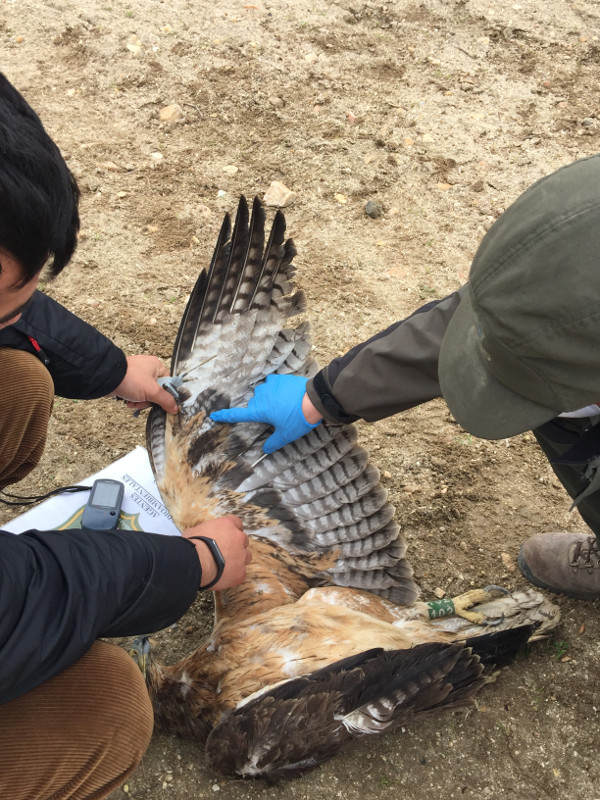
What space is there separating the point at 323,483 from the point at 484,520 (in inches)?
30.5

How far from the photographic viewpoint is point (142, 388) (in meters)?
2.46

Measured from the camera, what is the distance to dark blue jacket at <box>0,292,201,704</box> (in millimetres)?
1451

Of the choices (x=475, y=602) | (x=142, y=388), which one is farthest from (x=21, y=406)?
(x=475, y=602)

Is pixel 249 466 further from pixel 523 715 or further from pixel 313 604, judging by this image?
pixel 523 715

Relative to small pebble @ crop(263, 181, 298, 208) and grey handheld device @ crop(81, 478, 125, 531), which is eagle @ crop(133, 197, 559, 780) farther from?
small pebble @ crop(263, 181, 298, 208)

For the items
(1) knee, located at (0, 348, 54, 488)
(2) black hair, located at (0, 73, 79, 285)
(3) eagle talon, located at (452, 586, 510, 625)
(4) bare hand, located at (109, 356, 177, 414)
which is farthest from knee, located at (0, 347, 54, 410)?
(3) eagle talon, located at (452, 586, 510, 625)

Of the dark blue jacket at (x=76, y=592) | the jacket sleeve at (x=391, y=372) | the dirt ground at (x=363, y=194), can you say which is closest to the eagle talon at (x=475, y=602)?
the dirt ground at (x=363, y=194)

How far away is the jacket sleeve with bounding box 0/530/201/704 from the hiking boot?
56.5 inches

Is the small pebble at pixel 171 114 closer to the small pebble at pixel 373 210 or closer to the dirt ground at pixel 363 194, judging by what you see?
the dirt ground at pixel 363 194

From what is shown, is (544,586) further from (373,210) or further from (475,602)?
(373,210)

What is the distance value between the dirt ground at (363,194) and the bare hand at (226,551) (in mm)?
627

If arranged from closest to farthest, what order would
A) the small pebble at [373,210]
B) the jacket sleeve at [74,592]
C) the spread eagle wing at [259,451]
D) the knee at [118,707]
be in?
the jacket sleeve at [74,592], the knee at [118,707], the spread eagle wing at [259,451], the small pebble at [373,210]

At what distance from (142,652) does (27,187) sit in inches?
62.5

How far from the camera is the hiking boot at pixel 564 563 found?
8.07 ft
